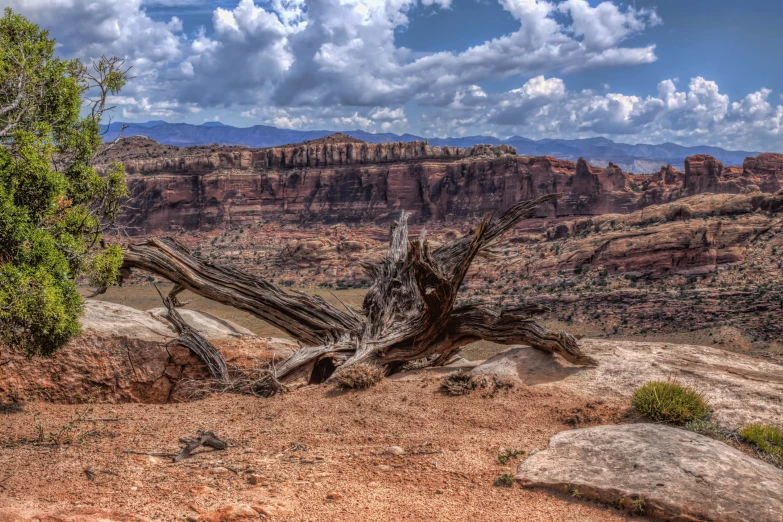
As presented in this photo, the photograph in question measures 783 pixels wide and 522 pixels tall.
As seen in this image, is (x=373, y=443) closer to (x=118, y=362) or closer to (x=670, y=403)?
(x=670, y=403)

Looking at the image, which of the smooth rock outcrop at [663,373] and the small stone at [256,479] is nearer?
the small stone at [256,479]

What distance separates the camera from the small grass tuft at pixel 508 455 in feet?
21.3

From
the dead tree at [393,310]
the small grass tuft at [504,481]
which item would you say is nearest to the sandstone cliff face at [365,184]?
the dead tree at [393,310]

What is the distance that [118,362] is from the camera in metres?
10.6

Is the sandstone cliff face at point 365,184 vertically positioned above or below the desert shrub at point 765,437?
above

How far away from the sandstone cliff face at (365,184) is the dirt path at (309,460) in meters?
80.6

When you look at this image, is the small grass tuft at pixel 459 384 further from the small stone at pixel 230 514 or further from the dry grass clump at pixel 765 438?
the small stone at pixel 230 514

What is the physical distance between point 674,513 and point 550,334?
204 inches

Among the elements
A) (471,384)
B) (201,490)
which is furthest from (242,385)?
(201,490)

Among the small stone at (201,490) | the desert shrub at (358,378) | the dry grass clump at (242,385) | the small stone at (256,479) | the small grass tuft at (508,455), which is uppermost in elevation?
the small stone at (201,490)

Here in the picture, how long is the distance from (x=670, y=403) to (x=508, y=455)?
2749mm

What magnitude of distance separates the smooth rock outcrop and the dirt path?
0.85 m

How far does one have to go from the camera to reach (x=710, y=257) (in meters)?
42.2

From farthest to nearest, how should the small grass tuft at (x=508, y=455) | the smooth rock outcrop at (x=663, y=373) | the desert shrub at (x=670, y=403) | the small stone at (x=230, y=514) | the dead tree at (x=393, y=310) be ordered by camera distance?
1. the dead tree at (x=393, y=310)
2. the smooth rock outcrop at (x=663, y=373)
3. the desert shrub at (x=670, y=403)
4. the small grass tuft at (x=508, y=455)
5. the small stone at (x=230, y=514)
